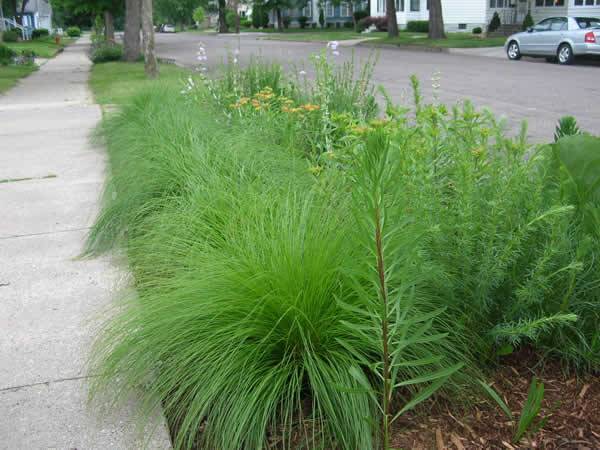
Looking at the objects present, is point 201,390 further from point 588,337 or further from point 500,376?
point 588,337

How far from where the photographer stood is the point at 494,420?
2576 millimetres

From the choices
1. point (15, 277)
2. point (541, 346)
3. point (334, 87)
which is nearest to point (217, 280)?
point (541, 346)

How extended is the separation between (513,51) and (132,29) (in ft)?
51.0

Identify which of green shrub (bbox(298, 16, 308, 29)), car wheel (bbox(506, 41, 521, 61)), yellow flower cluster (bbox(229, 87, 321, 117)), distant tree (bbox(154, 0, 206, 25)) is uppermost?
distant tree (bbox(154, 0, 206, 25))

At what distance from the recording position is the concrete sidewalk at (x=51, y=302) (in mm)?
2738

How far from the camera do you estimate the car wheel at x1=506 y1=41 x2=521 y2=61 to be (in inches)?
980

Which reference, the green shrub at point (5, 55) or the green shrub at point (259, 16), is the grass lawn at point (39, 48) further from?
the green shrub at point (259, 16)

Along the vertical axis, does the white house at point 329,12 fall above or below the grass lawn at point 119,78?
above

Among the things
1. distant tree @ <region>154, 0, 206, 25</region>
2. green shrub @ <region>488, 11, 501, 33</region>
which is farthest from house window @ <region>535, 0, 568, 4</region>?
distant tree @ <region>154, 0, 206, 25</region>

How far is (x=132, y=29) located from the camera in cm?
2986

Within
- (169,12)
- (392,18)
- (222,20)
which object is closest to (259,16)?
(222,20)


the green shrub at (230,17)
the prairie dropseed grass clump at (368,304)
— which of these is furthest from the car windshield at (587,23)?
the green shrub at (230,17)

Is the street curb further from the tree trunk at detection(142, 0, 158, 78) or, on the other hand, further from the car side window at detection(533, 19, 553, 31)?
the tree trunk at detection(142, 0, 158, 78)

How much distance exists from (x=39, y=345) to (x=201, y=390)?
1357 mm
